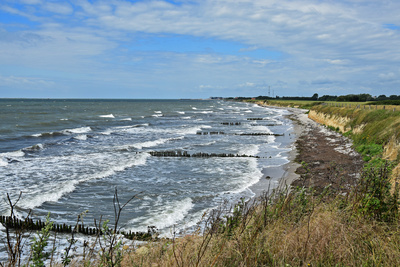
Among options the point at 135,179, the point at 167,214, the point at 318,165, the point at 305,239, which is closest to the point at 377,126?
the point at 318,165

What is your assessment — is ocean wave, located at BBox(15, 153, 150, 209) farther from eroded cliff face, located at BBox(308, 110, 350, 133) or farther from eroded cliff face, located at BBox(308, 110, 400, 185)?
eroded cliff face, located at BBox(308, 110, 350, 133)

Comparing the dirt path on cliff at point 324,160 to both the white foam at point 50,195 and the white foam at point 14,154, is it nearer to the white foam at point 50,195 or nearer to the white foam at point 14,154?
the white foam at point 50,195

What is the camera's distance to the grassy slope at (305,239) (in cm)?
438

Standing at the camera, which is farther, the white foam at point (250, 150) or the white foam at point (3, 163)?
the white foam at point (250, 150)

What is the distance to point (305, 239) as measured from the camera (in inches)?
193

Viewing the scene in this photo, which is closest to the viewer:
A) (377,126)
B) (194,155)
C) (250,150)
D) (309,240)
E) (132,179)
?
(309,240)

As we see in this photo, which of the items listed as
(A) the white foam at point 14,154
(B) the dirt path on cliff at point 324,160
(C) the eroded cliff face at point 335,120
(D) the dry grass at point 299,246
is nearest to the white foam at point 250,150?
(B) the dirt path on cliff at point 324,160

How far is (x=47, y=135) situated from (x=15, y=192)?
25.8m

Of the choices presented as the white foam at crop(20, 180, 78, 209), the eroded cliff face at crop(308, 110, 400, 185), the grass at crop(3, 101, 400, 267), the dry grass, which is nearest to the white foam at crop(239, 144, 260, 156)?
the eroded cliff face at crop(308, 110, 400, 185)

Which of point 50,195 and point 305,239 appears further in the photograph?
point 50,195

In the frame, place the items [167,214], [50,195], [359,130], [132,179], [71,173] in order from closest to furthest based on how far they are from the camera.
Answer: [167,214]
[50,195]
[132,179]
[71,173]
[359,130]

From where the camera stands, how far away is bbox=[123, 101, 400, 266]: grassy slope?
438cm

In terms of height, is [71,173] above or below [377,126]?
below

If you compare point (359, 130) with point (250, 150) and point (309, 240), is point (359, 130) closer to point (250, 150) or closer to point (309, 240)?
point (250, 150)
